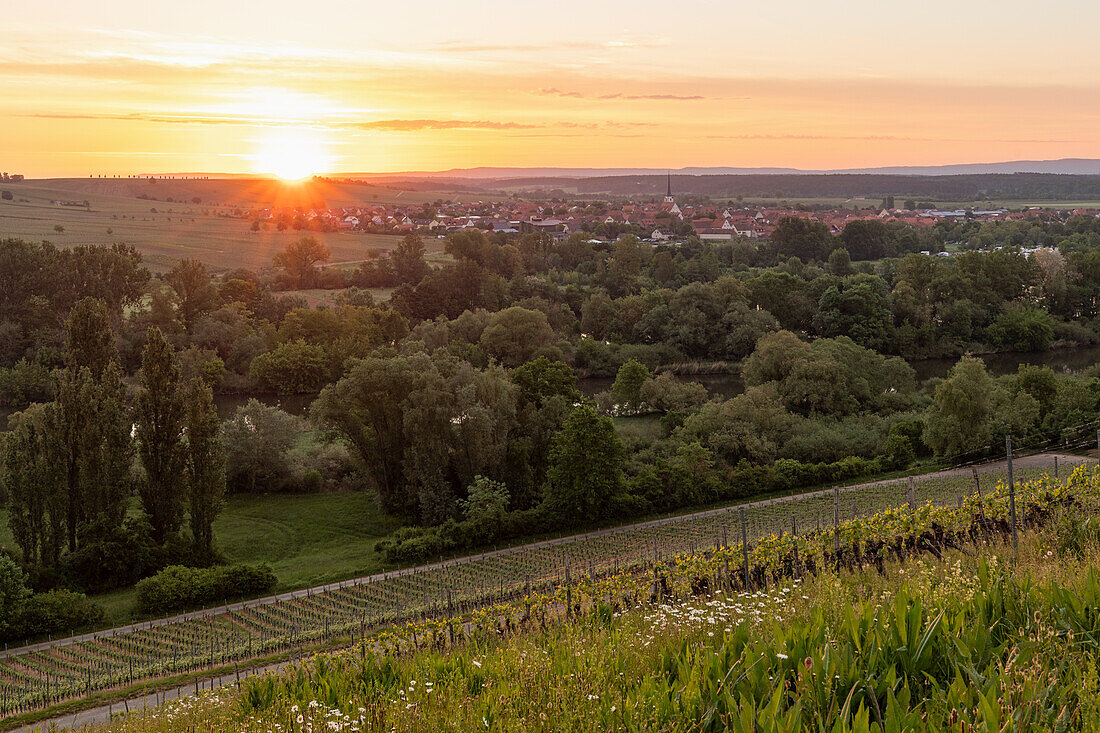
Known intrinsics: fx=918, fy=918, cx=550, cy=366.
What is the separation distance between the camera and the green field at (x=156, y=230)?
336ft

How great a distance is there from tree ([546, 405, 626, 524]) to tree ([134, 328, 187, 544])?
1162cm

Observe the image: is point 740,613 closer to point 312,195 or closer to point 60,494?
point 60,494

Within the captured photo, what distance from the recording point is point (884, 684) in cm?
552

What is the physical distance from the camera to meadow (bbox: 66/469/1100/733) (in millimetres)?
5184

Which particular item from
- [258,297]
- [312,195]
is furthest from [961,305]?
[312,195]

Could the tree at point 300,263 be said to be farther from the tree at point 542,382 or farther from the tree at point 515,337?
Answer: the tree at point 542,382

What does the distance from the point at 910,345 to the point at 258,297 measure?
4779 centimetres

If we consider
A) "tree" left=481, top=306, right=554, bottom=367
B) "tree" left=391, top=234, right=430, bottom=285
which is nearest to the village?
"tree" left=391, top=234, right=430, bottom=285

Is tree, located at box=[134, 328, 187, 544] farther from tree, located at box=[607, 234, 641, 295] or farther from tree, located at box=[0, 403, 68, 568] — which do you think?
tree, located at box=[607, 234, 641, 295]

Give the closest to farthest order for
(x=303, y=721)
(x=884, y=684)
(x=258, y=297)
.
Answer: (x=884, y=684) → (x=303, y=721) → (x=258, y=297)

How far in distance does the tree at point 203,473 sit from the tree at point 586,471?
34.1 ft

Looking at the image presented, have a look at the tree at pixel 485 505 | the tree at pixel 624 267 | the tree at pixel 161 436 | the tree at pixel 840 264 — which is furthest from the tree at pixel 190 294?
the tree at pixel 840 264

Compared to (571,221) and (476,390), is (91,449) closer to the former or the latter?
(476,390)

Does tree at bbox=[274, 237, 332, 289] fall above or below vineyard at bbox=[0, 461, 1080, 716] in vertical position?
above
